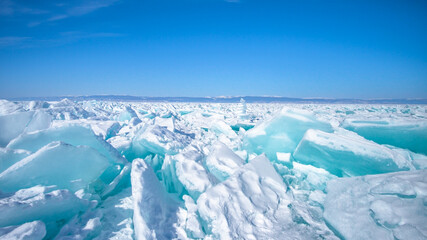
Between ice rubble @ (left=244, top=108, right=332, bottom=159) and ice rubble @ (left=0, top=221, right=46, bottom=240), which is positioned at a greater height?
ice rubble @ (left=244, top=108, right=332, bottom=159)

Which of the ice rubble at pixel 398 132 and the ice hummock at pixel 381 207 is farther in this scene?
the ice rubble at pixel 398 132

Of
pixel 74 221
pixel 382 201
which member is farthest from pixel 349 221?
pixel 74 221

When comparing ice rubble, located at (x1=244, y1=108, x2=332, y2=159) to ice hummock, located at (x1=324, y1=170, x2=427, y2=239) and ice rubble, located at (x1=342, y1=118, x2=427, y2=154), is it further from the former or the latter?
ice hummock, located at (x1=324, y1=170, x2=427, y2=239)

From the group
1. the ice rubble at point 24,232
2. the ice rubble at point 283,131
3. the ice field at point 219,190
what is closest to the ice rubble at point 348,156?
the ice field at point 219,190

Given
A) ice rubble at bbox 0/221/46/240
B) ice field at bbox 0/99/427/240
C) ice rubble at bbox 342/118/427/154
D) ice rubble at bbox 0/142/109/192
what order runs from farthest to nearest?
ice rubble at bbox 342/118/427/154
ice rubble at bbox 0/142/109/192
ice field at bbox 0/99/427/240
ice rubble at bbox 0/221/46/240

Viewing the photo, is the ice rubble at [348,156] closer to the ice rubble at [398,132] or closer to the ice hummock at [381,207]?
the ice hummock at [381,207]

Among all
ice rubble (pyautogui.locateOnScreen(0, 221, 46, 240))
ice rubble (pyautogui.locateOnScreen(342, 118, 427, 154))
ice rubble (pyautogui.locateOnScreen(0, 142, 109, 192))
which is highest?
ice rubble (pyautogui.locateOnScreen(342, 118, 427, 154))

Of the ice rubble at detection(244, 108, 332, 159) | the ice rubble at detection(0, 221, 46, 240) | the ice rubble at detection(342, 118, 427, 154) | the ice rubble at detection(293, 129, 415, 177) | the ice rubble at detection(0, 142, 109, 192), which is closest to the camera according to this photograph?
the ice rubble at detection(0, 221, 46, 240)

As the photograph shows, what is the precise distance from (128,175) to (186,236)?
105 centimetres

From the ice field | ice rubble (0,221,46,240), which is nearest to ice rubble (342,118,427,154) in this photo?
the ice field

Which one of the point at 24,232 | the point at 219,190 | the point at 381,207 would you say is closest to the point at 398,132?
the point at 381,207

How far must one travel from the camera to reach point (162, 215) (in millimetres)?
1519

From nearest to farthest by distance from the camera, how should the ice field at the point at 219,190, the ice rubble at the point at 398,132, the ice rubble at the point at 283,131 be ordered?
the ice field at the point at 219,190 < the ice rubble at the point at 398,132 < the ice rubble at the point at 283,131

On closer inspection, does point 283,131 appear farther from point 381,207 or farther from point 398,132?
point 381,207
